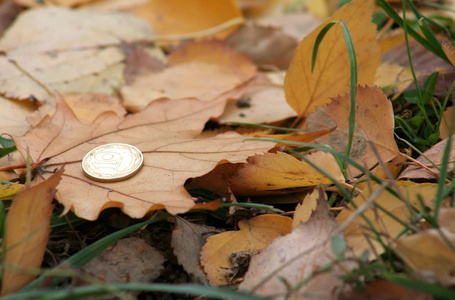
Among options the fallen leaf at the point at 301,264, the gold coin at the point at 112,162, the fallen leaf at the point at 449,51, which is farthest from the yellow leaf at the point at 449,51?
the gold coin at the point at 112,162

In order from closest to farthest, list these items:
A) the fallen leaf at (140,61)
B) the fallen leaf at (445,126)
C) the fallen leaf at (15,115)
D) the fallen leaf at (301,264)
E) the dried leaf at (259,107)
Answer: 1. the fallen leaf at (301,264)
2. the fallen leaf at (445,126)
3. the fallen leaf at (15,115)
4. the dried leaf at (259,107)
5. the fallen leaf at (140,61)

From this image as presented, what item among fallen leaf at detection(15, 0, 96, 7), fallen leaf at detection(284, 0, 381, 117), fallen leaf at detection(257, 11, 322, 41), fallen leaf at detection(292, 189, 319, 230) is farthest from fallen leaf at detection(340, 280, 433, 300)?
fallen leaf at detection(15, 0, 96, 7)

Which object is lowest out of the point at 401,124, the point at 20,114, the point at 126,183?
the point at 20,114

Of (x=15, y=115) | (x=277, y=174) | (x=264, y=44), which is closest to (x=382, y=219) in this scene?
(x=277, y=174)

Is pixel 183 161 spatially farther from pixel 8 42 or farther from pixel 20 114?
pixel 8 42

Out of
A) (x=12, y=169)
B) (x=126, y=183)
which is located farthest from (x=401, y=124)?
(x=12, y=169)

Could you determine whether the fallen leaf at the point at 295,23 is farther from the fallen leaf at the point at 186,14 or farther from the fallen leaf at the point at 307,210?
→ the fallen leaf at the point at 307,210

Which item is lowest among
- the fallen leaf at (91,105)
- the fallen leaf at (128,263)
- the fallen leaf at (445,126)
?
the fallen leaf at (128,263)
